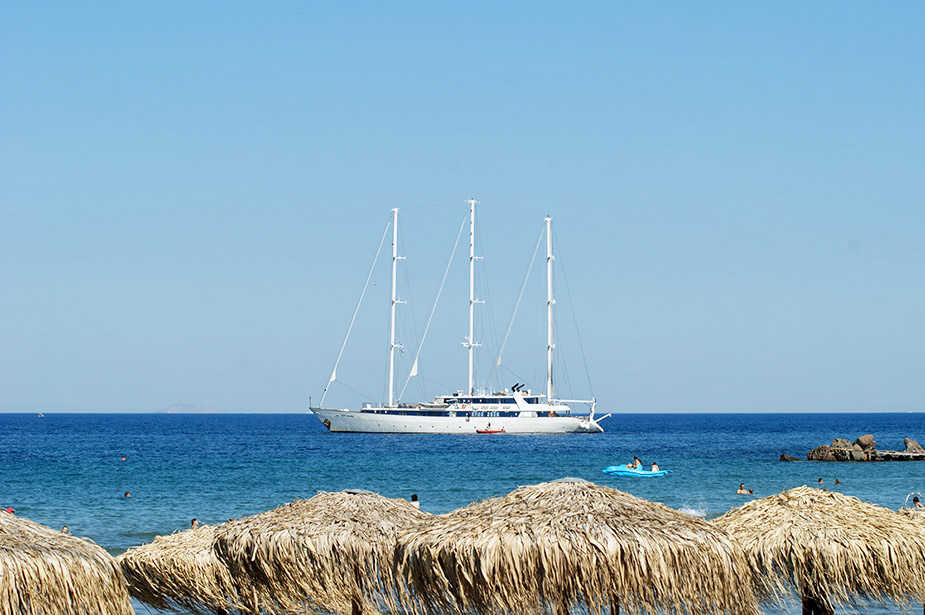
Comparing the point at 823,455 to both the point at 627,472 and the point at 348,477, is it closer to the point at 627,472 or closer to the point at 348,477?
the point at 627,472

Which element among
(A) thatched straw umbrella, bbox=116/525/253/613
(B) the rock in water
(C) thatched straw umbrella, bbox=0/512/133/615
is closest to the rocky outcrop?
(B) the rock in water

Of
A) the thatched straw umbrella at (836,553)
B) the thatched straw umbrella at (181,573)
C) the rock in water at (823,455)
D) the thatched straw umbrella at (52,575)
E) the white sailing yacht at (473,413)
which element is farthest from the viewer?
the white sailing yacht at (473,413)

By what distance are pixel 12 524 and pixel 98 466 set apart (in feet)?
159

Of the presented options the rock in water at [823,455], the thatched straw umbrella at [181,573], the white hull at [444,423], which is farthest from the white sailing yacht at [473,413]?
the thatched straw umbrella at [181,573]

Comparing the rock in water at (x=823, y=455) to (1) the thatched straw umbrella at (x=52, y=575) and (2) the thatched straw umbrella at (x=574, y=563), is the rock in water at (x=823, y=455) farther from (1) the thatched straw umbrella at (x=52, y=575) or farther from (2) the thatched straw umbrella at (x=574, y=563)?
(1) the thatched straw umbrella at (x=52, y=575)

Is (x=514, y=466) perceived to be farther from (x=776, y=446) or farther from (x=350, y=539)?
(x=350, y=539)

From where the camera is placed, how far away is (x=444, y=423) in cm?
9162

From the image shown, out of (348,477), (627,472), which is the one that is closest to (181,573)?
Result: (348,477)

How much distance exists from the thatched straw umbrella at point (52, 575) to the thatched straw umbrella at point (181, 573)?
8.51 feet

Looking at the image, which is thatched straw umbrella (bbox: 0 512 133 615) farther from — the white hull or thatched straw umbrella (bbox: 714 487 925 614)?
the white hull

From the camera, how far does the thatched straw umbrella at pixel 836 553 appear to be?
10.6 metres

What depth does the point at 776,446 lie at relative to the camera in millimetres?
83250

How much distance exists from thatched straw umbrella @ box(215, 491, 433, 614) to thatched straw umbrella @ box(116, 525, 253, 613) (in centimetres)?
136

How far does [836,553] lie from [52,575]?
7790 mm
